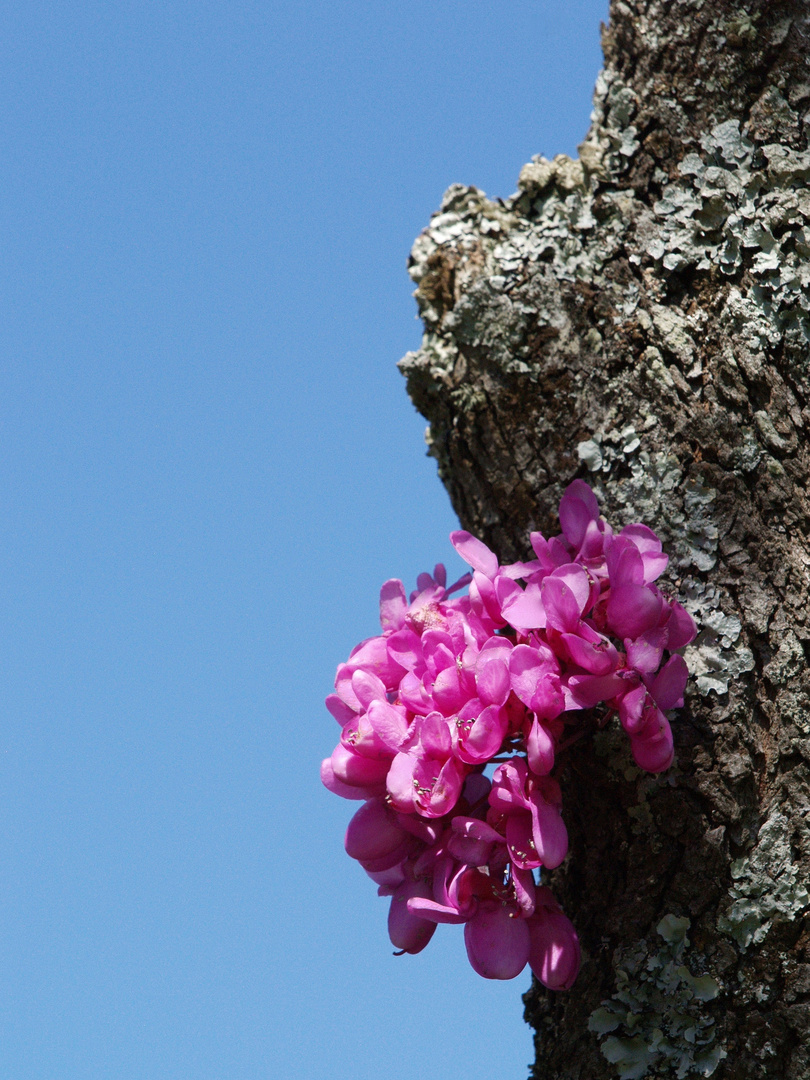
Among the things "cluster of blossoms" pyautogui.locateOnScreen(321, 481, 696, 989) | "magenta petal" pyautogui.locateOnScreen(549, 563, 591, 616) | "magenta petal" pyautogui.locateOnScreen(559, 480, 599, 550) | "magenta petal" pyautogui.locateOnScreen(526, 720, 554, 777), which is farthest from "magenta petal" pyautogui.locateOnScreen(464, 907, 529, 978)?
"magenta petal" pyautogui.locateOnScreen(559, 480, 599, 550)

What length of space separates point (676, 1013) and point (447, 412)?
3.78 feet

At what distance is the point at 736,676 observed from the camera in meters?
1.62

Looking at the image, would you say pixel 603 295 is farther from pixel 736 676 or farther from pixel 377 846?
pixel 377 846

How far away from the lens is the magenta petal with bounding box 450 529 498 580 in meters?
1.55

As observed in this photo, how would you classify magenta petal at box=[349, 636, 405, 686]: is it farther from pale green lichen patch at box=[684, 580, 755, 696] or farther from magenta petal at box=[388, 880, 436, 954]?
pale green lichen patch at box=[684, 580, 755, 696]

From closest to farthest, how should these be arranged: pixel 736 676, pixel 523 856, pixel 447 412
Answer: pixel 523 856, pixel 736 676, pixel 447 412

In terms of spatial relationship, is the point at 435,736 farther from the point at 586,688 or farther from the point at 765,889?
the point at 765,889

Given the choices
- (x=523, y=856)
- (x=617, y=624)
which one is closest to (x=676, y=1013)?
(x=523, y=856)

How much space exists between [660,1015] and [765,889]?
254 millimetres

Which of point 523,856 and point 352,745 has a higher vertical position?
point 352,745

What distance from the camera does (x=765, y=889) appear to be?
153 centimetres

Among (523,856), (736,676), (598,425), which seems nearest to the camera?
(523,856)

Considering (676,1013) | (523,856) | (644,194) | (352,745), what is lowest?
(676,1013)

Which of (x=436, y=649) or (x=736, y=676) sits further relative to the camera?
(x=736, y=676)
